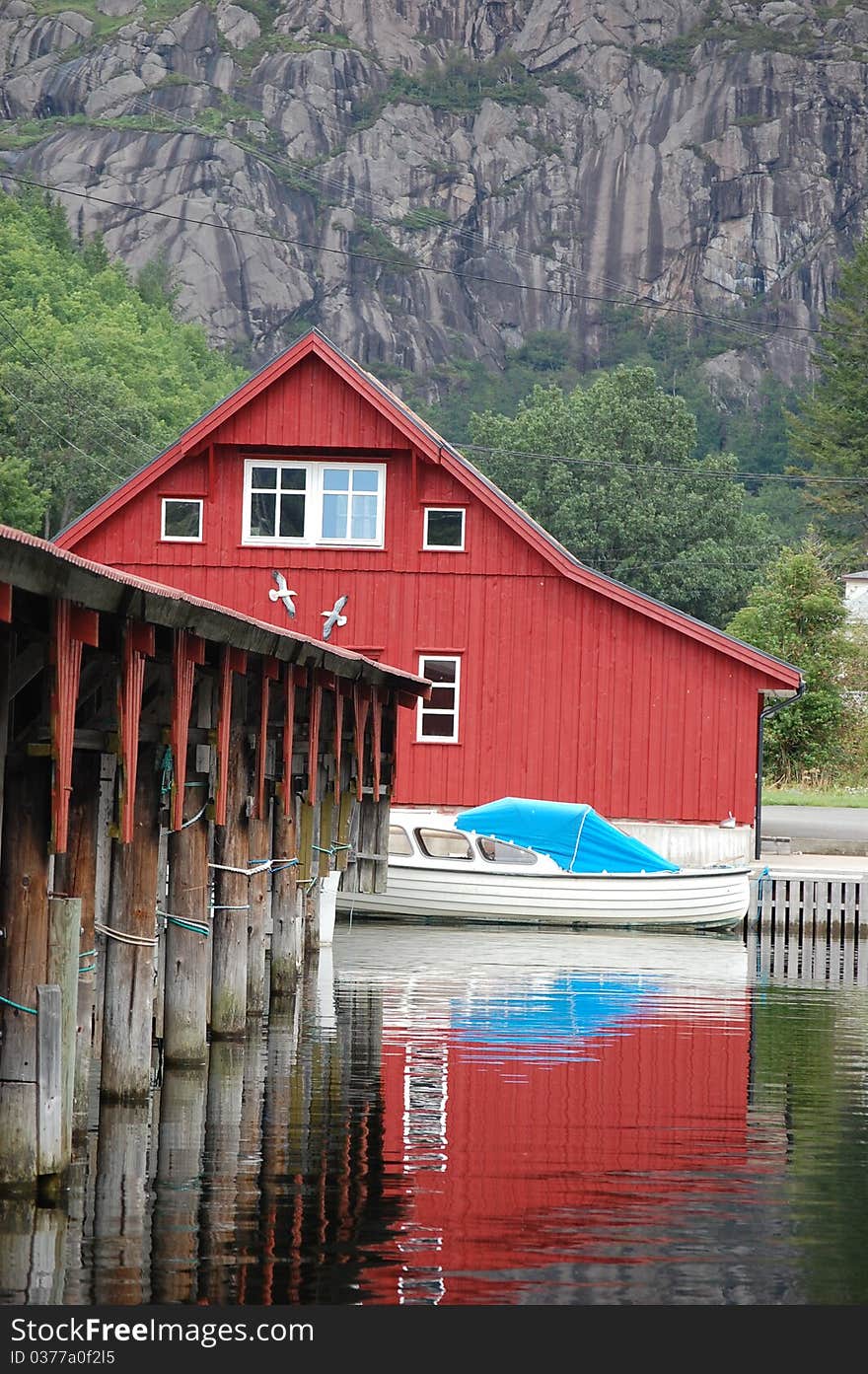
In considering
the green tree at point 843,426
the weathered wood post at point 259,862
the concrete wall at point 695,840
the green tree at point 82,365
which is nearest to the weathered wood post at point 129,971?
the weathered wood post at point 259,862

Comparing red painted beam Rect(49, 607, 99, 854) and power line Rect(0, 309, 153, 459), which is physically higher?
power line Rect(0, 309, 153, 459)

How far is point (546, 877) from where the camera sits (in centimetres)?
3247

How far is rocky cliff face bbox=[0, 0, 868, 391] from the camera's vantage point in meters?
161

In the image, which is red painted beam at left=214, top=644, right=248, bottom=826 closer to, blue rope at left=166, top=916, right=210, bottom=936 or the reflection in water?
blue rope at left=166, top=916, right=210, bottom=936

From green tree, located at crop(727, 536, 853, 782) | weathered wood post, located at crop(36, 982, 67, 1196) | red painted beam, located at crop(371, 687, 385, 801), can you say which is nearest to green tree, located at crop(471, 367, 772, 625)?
green tree, located at crop(727, 536, 853, 782)


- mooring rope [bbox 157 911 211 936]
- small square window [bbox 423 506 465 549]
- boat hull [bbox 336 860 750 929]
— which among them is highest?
small square window [bbox 423 506 465 549]

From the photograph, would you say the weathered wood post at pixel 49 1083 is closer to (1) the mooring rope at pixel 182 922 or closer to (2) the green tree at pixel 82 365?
(1) the mooring rope at pixel 182 922

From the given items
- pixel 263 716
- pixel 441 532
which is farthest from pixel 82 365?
pixel 263 716

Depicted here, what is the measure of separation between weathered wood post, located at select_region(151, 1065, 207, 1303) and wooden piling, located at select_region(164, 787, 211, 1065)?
0.83 feet

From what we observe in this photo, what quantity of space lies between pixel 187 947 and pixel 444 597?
2032cm

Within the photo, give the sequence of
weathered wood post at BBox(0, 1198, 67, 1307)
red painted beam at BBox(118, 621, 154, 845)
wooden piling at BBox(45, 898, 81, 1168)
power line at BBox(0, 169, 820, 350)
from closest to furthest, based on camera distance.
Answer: weathered wood post at BBox(0, 1198, 67, 1307) → wooden piling at BBox(45, 898, 81, 1168) → red painted beam at BBox(118, 621, 154, 845) → power line at BBox(0, 169, 820, 350)

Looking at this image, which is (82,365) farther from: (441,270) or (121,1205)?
(121,1205)

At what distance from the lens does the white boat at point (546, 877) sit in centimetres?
3231

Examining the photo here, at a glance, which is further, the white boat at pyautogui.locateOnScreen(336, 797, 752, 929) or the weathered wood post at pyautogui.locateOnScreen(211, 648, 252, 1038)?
the white boat at pyautogui.locateOnScreen(336, 797, 752, 929)
